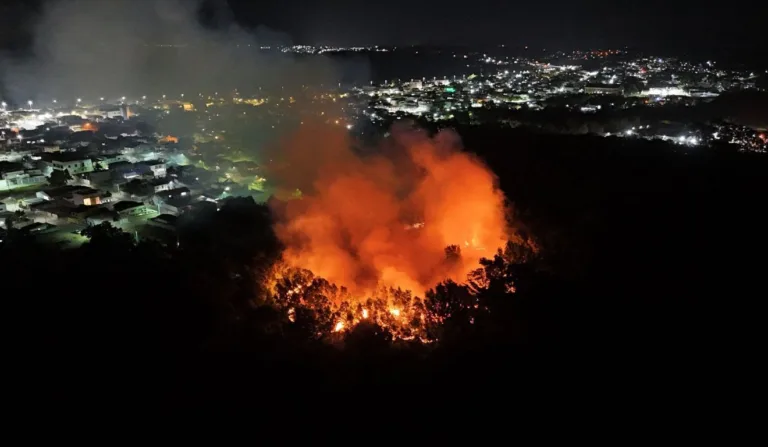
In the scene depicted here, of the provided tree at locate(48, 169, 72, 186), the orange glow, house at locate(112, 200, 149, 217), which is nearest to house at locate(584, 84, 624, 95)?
the orange glow

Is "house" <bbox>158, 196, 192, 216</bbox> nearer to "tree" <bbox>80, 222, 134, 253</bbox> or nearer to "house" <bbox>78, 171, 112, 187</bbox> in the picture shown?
"tree" <bbox>80, 222, 134, 253</bbox>

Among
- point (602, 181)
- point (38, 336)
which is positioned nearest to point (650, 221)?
point (602, 181)

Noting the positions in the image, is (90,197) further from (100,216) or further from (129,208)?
(100,216)

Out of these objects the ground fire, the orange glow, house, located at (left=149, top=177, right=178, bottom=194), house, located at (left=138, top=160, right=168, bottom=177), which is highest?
the ground fire

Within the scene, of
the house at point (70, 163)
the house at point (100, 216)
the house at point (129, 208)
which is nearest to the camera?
the house at point (100, 216)

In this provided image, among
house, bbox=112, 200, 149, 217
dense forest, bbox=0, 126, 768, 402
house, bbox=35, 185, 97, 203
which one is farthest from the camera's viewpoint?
house, bbox=35, 185, 97, 203

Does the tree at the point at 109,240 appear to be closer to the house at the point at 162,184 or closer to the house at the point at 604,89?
the house at the point at 162,184

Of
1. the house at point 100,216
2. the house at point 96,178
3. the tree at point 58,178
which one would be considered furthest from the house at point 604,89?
the house at point 100,216
